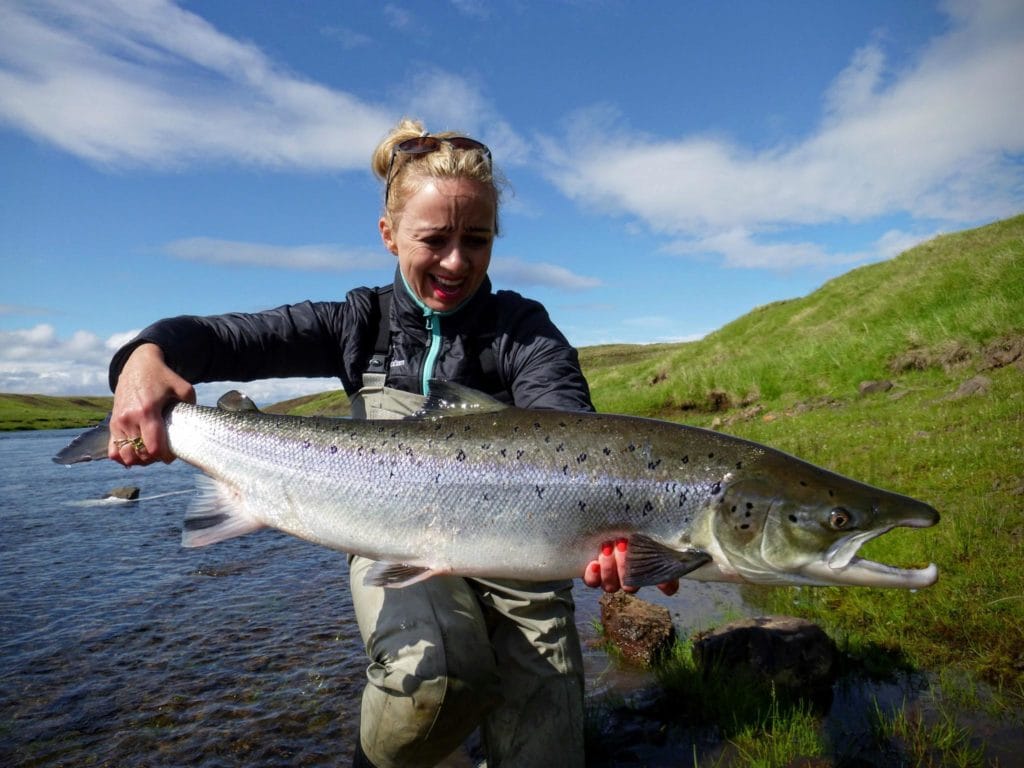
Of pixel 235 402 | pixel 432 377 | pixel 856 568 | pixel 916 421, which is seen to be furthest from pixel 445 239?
pixel 916 421

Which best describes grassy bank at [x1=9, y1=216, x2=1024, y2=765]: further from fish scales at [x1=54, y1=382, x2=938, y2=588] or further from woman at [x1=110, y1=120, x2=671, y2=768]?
fish scales at [x1=54, y1=382, x2=938, y2=588]

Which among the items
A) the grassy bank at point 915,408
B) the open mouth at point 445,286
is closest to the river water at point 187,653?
the grassy bank at point 915,408

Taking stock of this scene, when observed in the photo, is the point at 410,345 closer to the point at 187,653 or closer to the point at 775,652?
the point at 775,652

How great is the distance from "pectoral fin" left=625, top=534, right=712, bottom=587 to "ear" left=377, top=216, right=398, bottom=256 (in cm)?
263

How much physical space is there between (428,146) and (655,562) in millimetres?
2910

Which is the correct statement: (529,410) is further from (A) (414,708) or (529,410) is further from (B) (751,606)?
(B) (751,606)

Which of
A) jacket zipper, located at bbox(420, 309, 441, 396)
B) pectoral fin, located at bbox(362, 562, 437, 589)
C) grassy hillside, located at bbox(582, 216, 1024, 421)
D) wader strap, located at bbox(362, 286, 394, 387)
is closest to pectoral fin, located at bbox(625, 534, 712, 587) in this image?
pectoral fin, located at bbox(362, 562, 437, 589)

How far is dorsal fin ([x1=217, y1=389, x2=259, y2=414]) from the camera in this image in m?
3.90

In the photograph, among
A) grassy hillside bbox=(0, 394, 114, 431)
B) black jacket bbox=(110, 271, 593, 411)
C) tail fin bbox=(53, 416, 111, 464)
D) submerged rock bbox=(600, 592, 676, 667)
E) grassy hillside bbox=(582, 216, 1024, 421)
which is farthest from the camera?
grassy hillside bbox=(0, 394, 114, 431)

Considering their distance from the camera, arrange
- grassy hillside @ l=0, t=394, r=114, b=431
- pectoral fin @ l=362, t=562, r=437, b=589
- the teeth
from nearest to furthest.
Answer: pectoral fin @ l=362, t=562, r=437, b=589 → the teeth → grassy hillside @ l=0, t=394, r=114, b=431

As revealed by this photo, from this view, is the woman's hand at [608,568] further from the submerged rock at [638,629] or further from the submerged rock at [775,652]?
the submerged rock at [638,629]

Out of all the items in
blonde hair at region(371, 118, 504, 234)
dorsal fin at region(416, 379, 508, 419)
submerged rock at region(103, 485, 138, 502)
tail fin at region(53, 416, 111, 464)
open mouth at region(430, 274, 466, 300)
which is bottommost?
submerged rock at region(103, 485, 138, 502)

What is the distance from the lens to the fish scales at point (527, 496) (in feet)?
10.0

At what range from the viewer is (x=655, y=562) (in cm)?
305
